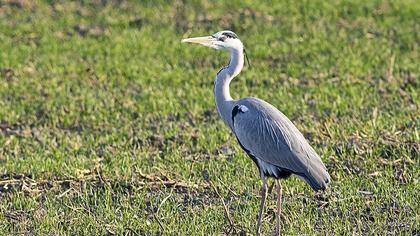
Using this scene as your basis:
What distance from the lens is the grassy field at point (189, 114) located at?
705 cm

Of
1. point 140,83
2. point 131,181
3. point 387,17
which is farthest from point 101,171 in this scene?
point 387,17

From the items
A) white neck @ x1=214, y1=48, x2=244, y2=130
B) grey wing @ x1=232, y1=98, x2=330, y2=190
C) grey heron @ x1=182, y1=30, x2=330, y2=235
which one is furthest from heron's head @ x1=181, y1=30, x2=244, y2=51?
grey wing @ x1=232, y1=98, x2=330, y2=190

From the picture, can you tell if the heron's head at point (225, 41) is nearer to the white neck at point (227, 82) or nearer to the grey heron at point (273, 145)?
the white neck at point (227, 82)

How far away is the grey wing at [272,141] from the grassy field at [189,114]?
41 cm

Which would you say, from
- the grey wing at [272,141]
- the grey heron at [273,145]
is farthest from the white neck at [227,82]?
the grey wing at [272,141]

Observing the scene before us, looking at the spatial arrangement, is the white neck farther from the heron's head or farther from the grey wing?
the grey wing

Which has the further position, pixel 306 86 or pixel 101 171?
pixel 306 86

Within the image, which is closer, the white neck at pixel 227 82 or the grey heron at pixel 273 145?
the grey heron at pixel 273 145

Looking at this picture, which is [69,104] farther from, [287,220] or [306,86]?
[287,220]

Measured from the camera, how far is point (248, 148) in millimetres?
6891

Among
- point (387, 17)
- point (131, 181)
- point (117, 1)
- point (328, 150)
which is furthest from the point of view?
point (117, 1)

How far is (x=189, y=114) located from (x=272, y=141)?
11.9 feet

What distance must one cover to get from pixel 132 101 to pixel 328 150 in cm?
299

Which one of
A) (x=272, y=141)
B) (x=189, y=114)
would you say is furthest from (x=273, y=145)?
(x=189, y=114)
